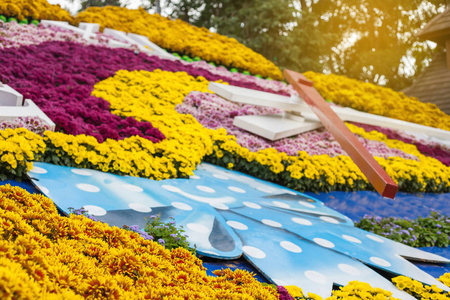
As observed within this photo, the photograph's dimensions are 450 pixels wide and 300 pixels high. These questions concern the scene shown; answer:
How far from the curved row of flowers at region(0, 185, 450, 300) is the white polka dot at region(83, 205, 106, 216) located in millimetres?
822

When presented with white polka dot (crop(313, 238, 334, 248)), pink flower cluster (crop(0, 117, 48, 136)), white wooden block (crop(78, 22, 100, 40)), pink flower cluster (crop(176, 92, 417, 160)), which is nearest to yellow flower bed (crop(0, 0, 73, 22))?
white wooden block (crop(78, 22, 100, 40))

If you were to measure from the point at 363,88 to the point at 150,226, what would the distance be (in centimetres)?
1001

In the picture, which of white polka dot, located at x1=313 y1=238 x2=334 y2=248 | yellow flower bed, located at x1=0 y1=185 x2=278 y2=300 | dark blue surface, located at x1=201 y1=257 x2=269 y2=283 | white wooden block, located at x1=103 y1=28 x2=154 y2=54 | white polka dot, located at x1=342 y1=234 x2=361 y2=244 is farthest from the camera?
white wooden block, located at x1=103 y1=28 x2=154 y2=54

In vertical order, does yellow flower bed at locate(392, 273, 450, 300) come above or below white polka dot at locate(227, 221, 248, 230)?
above

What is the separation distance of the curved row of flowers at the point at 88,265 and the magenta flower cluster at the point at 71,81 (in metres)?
2.18

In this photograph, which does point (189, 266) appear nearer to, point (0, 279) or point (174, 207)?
point (0, 279)

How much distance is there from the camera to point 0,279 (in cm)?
119

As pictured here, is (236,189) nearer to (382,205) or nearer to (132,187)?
(132,187)

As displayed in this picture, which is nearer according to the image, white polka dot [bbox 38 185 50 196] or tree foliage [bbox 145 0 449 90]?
white polka dot [bbox 38 185 50 196]

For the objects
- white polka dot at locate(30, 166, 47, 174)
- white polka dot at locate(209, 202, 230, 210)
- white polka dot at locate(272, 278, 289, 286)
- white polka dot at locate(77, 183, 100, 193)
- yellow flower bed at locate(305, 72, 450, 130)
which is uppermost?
yellow flower bed at locate(305, 72, 450, 130)

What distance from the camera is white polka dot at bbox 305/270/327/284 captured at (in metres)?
2.75

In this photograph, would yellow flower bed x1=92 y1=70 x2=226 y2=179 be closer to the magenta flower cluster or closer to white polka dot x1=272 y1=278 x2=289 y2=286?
the magenta flower cluster

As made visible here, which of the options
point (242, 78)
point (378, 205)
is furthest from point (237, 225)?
point (242, 78)

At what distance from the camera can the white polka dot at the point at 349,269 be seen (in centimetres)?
299
